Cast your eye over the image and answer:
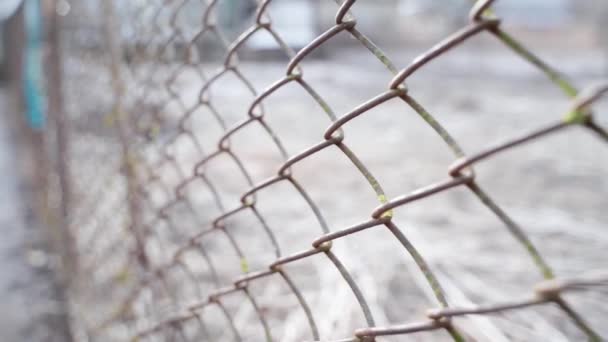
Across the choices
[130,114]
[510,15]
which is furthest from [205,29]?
[510,15]

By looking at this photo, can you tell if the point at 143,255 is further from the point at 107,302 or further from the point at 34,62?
the point at 34,62

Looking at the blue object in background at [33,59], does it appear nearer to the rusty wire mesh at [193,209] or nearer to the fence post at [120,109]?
the rusty wire mesh at [193,209]

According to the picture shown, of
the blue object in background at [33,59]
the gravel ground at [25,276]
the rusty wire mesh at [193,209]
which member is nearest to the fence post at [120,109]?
the rusty wire mesh at [193,209]

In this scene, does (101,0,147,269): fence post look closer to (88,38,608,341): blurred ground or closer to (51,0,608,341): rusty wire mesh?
(51,0,608,341): rusty wire mesh

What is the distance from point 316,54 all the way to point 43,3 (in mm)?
9242

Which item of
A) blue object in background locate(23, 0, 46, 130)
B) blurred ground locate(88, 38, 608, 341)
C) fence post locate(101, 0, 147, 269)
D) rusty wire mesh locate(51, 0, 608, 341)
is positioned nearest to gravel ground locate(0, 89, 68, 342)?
rusty wire mesh locate(51, 0, 608, 341)

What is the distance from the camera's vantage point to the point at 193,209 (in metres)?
1.90

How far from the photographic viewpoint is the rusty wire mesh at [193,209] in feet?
1.62

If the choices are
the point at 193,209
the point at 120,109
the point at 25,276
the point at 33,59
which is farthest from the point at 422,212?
the point at 33,59

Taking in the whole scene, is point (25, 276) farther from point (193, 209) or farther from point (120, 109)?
point (120, 109)

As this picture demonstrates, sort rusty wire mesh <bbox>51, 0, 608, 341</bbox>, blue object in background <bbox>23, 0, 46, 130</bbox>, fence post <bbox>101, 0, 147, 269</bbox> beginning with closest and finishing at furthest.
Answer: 1. rusty wire mesh <bbox>51, 0, 608, 341</bbox>
2. fence post <bbox>101, 0, 147, 269</bbox>
3. blue object in background <bbox>23, 0, 46, 130</bbox>

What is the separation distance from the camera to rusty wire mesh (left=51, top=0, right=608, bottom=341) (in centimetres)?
49

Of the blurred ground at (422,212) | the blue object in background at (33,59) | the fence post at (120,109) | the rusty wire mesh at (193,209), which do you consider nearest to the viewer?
the rusty wire mesh at (193,209)

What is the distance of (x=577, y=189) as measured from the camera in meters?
3.37
